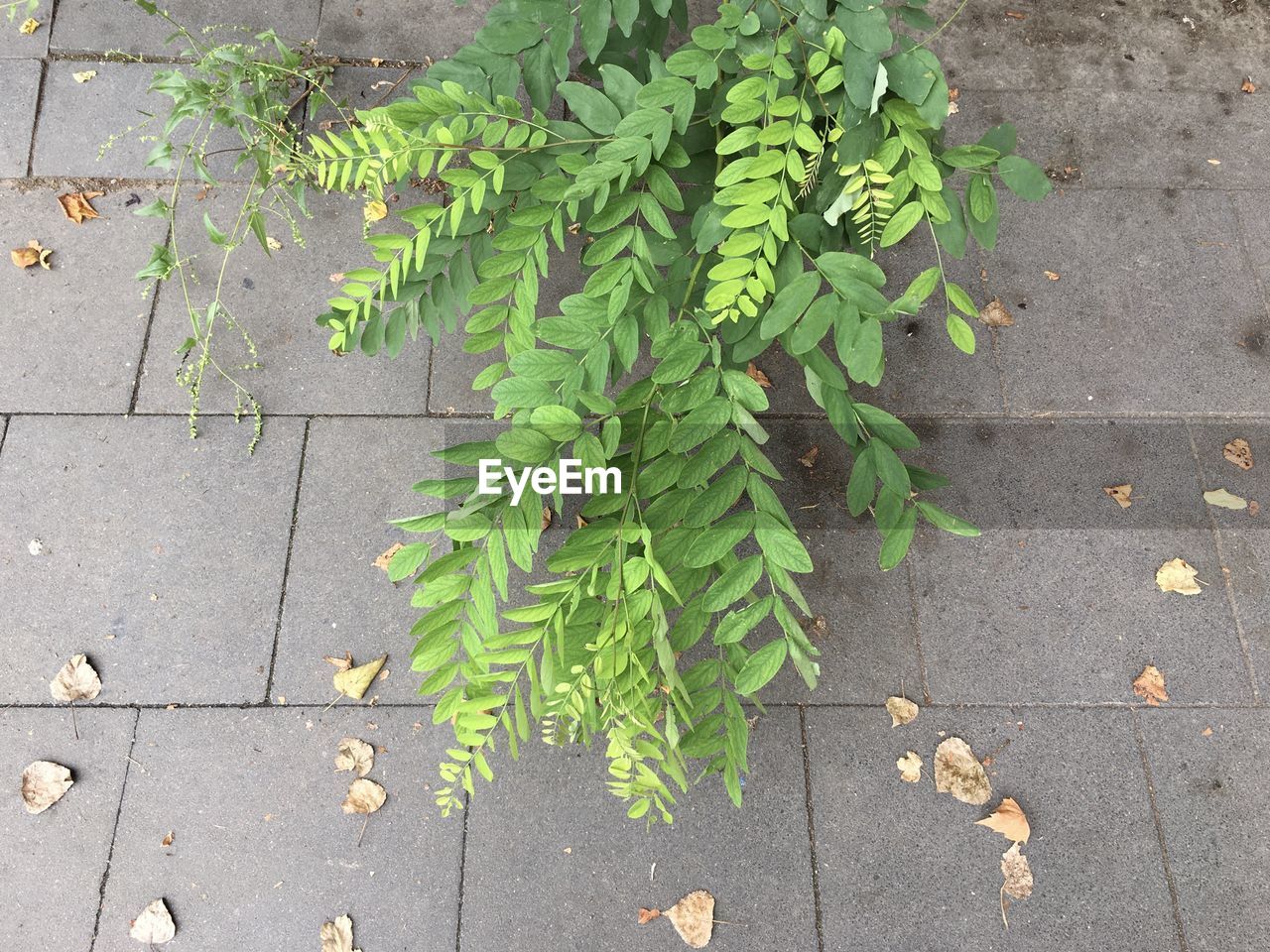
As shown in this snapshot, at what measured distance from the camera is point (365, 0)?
3643mm

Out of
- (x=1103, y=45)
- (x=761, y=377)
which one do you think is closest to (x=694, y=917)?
(x=761, y=377)

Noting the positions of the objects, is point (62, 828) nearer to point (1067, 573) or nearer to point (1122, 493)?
point (1067, 573)

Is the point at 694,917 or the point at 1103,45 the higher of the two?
the point at 1103,45

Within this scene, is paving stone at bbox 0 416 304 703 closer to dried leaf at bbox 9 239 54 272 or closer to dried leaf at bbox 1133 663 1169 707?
dried leaf at bbox 9 239 54 272

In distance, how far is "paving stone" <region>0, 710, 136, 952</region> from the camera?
7.66ft

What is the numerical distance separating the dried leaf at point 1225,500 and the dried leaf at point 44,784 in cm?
383

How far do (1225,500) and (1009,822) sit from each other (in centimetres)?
141

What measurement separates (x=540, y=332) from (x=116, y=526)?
192 cm

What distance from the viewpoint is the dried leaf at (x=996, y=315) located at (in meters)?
3.11

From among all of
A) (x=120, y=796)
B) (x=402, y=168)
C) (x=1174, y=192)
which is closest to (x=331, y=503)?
(x=120, y=796)

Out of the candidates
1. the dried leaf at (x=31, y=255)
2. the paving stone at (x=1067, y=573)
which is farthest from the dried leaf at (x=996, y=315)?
the dried leaf at (x=31, y=255)

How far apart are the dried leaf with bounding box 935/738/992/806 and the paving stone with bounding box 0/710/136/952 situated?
2482 millimetres

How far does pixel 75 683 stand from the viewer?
2570 mm

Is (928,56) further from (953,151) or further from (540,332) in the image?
(540,332)
